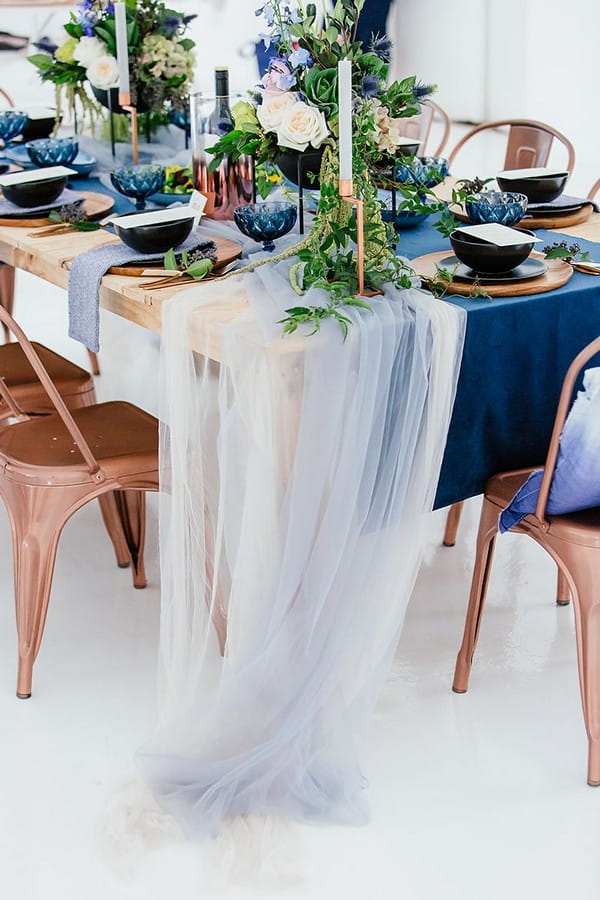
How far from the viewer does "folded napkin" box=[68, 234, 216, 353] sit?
2283 millimetres

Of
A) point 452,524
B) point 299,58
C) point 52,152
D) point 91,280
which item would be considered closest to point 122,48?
point 52,152

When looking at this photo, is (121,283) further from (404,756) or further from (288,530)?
(404,756)

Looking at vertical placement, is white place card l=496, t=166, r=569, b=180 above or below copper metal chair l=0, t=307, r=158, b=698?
above

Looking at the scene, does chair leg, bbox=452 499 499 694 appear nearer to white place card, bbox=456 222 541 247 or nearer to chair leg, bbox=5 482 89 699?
white place card, bbox=456 222 541 247

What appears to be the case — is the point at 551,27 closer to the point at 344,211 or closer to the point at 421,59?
the point at 421,59

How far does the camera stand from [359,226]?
2.00 m

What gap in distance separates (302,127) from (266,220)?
0.97 feet

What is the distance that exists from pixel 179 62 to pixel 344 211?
1.44 meters

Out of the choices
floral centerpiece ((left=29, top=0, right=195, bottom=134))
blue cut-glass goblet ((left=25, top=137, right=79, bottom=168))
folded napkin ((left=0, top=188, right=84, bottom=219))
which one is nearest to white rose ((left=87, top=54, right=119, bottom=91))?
floral centerpiece ((left=29, top=0, right=195, bottom=134))

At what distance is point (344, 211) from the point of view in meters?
2.10

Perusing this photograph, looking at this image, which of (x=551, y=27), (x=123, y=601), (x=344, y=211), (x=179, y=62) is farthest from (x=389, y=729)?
(x=551, y=27)

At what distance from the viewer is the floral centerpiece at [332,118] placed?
6.79ft

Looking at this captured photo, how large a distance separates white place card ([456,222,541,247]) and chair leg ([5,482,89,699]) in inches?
35.4

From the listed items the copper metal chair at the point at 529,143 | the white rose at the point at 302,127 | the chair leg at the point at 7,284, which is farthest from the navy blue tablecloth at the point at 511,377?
the chair leg at the point at 7,284
